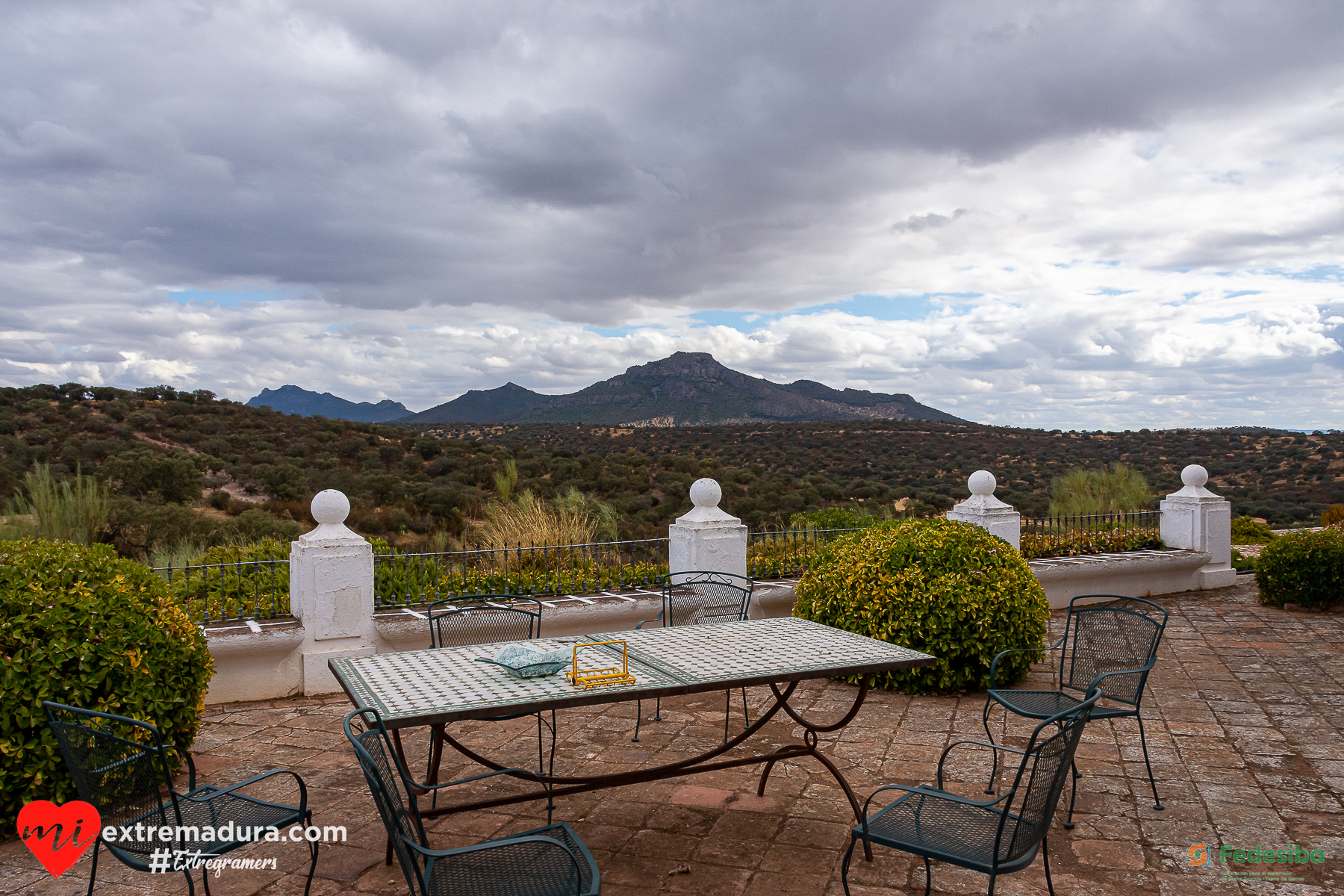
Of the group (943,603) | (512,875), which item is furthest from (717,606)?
(512,875)

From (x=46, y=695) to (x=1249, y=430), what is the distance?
39861 millimetres

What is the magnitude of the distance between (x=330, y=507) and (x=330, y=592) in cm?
57

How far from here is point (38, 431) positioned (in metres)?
19.5

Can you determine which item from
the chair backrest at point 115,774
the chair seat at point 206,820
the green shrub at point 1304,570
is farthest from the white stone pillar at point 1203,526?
the chair backrest at point 115,774

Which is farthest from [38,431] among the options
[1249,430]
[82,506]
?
[1249,430]

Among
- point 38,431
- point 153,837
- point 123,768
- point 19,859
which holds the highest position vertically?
point 38,431

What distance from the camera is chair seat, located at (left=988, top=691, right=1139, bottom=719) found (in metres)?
3.68

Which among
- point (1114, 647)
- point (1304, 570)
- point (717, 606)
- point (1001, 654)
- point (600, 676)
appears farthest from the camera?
point (1304, 570)

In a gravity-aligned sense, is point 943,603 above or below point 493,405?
below

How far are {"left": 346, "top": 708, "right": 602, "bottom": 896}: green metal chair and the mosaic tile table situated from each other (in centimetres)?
29

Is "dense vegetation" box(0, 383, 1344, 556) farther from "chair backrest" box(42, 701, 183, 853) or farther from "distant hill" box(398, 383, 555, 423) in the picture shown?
"distant hill" box(398, 383, 555, 423)

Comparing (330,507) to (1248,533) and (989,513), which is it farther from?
(1248,533)

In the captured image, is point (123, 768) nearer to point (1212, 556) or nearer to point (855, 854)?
point (855, 854)

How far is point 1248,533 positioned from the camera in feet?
45.9
